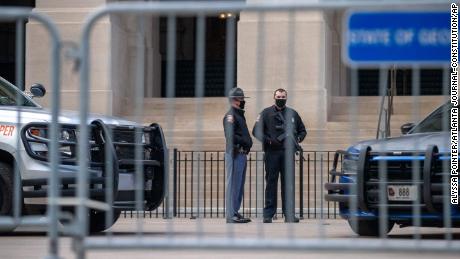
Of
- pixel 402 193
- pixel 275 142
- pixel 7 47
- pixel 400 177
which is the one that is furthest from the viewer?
pixel 7 47

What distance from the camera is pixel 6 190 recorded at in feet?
39.9

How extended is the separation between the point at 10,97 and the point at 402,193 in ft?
16.6

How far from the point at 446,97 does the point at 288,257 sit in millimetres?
2406

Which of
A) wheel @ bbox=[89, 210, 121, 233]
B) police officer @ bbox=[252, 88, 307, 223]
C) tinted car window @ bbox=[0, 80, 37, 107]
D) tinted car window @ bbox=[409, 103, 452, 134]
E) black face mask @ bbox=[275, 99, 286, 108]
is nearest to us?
tinted car window @ bbox=[409, 103, 452, 134]

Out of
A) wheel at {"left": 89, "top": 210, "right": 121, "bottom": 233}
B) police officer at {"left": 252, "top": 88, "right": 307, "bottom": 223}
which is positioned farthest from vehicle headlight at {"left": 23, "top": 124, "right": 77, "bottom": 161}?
police officer at {"left": 252, "top": 88, "right": 307, "bottom": 223}

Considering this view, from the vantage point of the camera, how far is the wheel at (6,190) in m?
12.1

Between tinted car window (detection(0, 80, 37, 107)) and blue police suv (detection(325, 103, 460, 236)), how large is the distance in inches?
150

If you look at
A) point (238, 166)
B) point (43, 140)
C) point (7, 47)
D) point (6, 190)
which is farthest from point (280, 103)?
point (7, 47)

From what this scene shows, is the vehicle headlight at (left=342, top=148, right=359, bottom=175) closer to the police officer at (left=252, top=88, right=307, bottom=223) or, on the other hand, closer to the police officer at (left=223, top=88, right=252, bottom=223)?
the police officer at (left=252, top=88, right=307, bottom=223)

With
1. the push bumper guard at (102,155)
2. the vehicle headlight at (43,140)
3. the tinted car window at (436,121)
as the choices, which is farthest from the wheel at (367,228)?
the vehicle headlight at (43,140)

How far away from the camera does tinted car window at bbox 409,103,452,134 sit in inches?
336

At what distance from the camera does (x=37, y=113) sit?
1193 centimetres

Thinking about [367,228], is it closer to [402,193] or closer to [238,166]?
[402,193]

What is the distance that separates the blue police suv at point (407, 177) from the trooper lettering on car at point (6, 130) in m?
3.30
